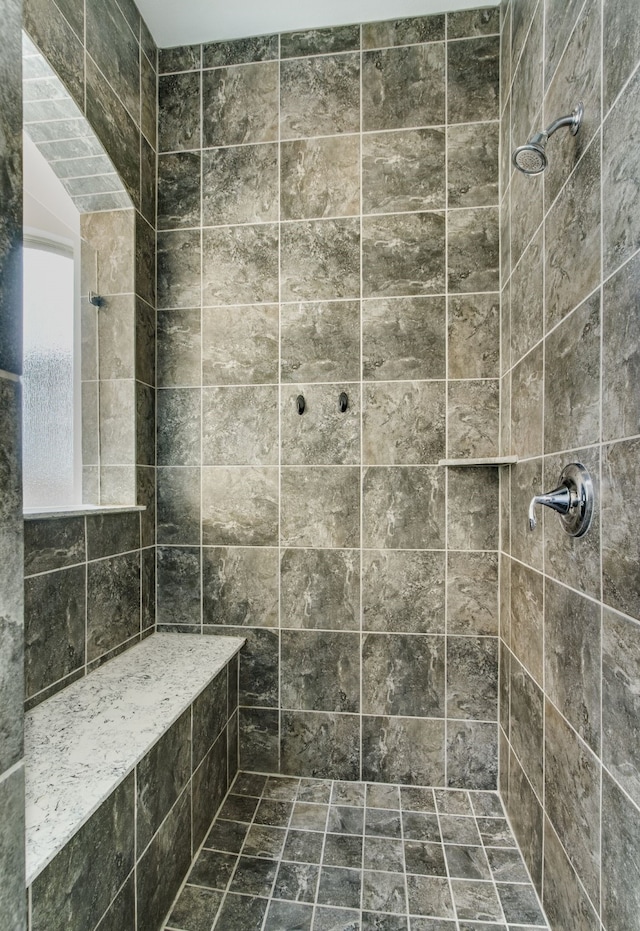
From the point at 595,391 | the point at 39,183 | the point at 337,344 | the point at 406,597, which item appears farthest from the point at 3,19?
the point at 406,597

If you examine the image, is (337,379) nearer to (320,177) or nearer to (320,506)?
(320,506)

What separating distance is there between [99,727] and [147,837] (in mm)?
288

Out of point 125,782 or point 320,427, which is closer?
point 125,782

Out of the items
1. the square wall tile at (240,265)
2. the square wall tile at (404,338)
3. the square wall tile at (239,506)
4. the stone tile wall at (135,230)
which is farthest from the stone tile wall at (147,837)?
the square wall tile at (240,265)

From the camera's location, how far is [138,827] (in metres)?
1.13

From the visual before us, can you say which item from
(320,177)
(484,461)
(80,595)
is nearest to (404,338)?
(484,461)

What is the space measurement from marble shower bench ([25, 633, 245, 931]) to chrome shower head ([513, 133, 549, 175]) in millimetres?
1690

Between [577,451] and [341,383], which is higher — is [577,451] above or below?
below

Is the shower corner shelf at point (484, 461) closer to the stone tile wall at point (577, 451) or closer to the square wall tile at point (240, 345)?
the stone tile wall at point (577, 451)

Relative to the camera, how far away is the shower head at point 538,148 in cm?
107

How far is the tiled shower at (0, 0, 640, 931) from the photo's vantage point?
1.73m

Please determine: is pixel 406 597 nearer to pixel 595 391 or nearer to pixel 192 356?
pixel 595 391

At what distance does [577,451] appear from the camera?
3.57ft

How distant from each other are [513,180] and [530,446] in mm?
931
